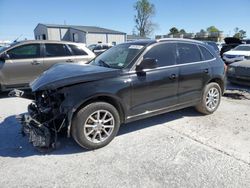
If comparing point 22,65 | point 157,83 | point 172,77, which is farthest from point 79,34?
point 157,83

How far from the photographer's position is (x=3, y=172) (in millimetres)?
2936

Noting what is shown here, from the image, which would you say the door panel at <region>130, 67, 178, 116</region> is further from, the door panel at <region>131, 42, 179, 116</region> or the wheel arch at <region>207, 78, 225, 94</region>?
the wheel arch at <region>207, 78, 225, 94</region>

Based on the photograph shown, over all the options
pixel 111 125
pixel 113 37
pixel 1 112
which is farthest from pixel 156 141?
pixel 113 37

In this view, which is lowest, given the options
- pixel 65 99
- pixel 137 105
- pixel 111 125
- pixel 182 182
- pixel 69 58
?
pixel 182 182

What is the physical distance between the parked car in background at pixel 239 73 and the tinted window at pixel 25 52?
670cm

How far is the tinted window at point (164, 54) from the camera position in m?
4.11

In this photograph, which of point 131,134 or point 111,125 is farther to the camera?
point 131,134

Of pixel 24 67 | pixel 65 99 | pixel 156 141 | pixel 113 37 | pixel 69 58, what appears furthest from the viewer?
pixel 113 37

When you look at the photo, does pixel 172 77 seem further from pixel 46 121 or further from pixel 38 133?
pixel 38 133

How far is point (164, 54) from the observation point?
4.25m

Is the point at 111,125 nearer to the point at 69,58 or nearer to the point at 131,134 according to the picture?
the point at 131,134

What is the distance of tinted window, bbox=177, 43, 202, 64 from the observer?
14.7 feet

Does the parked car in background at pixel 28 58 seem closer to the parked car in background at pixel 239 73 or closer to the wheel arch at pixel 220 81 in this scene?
the wheel arch at pixel 220 81

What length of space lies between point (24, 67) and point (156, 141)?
473 centimetres
